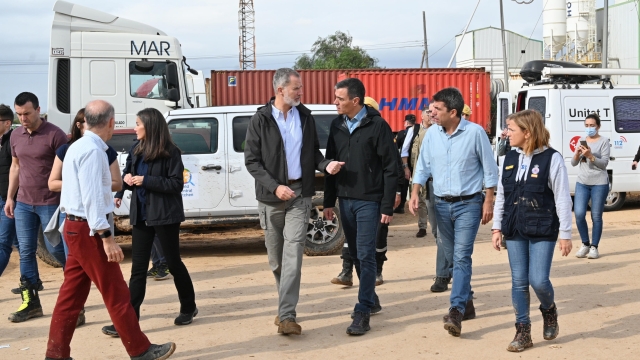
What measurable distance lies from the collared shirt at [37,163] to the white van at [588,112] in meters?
9.83

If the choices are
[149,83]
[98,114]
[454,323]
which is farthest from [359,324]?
[149,83]

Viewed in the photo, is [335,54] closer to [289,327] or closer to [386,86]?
[386,86]

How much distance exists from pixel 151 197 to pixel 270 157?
1.03 meters

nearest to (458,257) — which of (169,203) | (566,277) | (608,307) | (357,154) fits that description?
(357,154)

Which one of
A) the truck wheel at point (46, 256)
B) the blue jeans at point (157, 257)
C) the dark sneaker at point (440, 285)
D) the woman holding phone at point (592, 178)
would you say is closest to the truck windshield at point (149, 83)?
the truck wheel at point (46, 256)

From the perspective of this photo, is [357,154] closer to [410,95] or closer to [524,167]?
[524,167]

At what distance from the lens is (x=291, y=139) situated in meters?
6.29

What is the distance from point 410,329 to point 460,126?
166 cm

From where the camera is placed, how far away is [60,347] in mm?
5320

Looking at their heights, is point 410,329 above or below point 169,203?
below

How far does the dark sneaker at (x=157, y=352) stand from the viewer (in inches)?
209

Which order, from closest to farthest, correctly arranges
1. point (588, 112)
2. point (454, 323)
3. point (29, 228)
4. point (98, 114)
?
point (98, 114) < point (454, 323) < point (29, 228) < point (588, 112)

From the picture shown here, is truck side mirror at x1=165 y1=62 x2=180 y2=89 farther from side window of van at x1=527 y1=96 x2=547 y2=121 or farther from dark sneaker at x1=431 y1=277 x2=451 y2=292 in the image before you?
dark sneaker at x1=431 y1=277 x2=451 y2=292

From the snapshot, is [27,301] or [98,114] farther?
[27,301]
